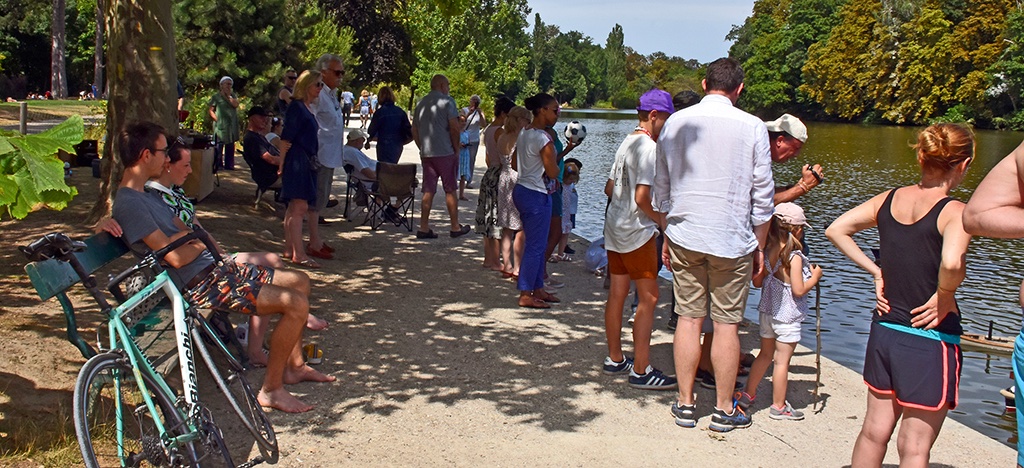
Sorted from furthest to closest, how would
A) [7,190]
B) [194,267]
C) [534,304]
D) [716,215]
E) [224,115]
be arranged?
[224,115], [534,304], [716,215], [194,267], [7,190]

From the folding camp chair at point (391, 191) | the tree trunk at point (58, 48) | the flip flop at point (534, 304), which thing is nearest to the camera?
the flip flop at point (534, 304)

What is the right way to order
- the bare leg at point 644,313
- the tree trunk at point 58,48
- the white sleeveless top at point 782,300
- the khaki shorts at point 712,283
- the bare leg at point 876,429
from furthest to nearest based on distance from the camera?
the tree trunk at point 58,48 → the bare leg at point 644,313 → the white sleeveless top at point 782,300 → the khaki shorts at point 712,283 → the bare leg at point 876,429

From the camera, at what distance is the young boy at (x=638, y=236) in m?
6.30

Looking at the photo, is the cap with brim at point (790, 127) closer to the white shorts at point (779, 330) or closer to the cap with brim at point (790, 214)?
the cap with brim at point (790, 214)

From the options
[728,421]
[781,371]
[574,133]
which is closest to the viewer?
[728,421]

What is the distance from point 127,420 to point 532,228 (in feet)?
15.1

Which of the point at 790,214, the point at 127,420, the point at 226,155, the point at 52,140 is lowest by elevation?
the point at 127,420

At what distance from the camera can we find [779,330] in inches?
236

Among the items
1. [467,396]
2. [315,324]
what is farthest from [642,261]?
[315,324]

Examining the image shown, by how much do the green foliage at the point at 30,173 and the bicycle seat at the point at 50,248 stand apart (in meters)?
0.14

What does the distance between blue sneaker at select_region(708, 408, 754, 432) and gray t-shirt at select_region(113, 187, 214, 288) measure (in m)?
2.82

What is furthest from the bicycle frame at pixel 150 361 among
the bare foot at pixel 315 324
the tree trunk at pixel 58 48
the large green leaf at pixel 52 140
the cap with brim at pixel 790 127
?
the tree trunk at pixel 58 48

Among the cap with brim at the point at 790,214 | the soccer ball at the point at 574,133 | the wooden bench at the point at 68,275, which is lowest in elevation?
the wooden bench at the point at 68,275

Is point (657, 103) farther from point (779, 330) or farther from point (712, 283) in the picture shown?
point (779, 330)
